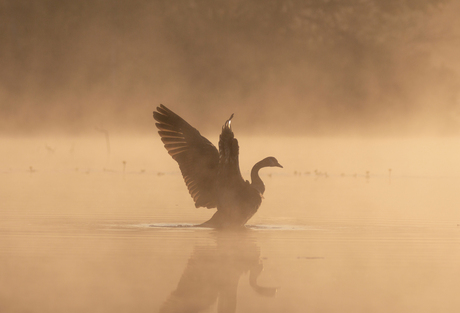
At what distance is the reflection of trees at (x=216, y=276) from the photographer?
842 cm

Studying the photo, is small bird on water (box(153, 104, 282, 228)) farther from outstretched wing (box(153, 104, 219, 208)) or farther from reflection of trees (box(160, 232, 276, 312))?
reflection of trees (box(160, 232, 276, 312))

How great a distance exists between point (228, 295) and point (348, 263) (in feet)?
11.4

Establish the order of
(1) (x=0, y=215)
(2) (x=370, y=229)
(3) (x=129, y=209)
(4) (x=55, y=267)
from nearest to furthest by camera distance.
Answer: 1. (4) (x=55, y=267)
2. (2) (x=370, y=229)
3. (1) (x=0, y=215)
4. (3) (x=129, y=209)

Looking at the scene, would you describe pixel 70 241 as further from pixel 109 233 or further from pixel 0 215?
pixel 0 215

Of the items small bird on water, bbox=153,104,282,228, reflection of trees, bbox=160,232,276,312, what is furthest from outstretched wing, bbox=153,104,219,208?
reflection of trees, bbox=160,232,276,312

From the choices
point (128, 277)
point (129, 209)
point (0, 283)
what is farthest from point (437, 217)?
point (0, 283)

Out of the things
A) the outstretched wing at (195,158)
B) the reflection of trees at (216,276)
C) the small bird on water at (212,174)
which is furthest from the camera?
the outstretched wing at (195,158)

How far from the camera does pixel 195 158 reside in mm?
18359

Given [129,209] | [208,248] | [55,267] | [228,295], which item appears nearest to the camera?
[228,295]

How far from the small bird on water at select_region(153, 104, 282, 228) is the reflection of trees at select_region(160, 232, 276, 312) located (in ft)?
8.18

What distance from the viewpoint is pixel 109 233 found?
1598cm

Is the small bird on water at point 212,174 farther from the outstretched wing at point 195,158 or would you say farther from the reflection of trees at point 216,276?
the reflection of trees at point 216,276

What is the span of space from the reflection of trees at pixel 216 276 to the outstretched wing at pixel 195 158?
142 inches

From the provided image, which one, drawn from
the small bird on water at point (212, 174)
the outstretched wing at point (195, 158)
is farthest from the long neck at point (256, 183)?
the outstretched wing at point (195, 158)
